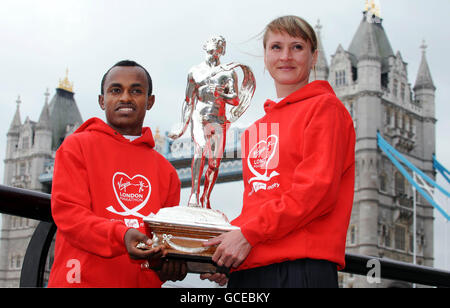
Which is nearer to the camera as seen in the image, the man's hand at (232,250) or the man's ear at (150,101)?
the man's hand at (232,250)

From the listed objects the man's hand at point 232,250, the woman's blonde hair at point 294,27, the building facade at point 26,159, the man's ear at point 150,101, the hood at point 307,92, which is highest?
the building facade at point 26,159

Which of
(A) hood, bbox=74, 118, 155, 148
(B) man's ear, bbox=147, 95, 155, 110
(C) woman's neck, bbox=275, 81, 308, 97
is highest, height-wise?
(B) man's ear, bbox=147, 95, 155, 110

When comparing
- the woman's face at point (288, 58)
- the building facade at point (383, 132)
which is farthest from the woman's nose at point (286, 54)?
the building facade at point (383, 132)

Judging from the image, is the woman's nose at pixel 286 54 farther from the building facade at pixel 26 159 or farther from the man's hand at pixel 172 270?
the building facade at pixel 26 159

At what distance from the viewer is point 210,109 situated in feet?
5.37

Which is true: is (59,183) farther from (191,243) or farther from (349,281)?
(349,281)

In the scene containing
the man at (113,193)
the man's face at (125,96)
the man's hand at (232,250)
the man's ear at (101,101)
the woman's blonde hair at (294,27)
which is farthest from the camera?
the man's ear at (101,101)

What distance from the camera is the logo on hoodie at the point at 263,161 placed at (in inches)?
60.4

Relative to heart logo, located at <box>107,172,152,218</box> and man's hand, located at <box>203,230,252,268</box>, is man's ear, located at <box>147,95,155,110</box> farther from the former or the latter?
man's hand, located at <box>203,230,252,268</box>

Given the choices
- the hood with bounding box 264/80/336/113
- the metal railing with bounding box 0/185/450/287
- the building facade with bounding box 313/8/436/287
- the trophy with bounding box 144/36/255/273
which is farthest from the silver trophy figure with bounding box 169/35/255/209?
the building facade with bounding box 313/8/436/287

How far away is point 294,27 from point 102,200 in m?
0.66

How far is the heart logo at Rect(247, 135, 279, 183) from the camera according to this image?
1537mm

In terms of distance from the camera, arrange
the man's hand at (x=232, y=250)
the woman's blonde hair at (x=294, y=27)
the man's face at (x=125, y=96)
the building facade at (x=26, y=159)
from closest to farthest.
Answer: the man's hand at (x=232, y=250) < the woman's blonde hair at (x=294, y=27) < the man's face at (x=125, y=96) < the building facade at (x=26, y=159)

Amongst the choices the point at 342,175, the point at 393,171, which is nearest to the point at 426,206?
the point at 393,171
